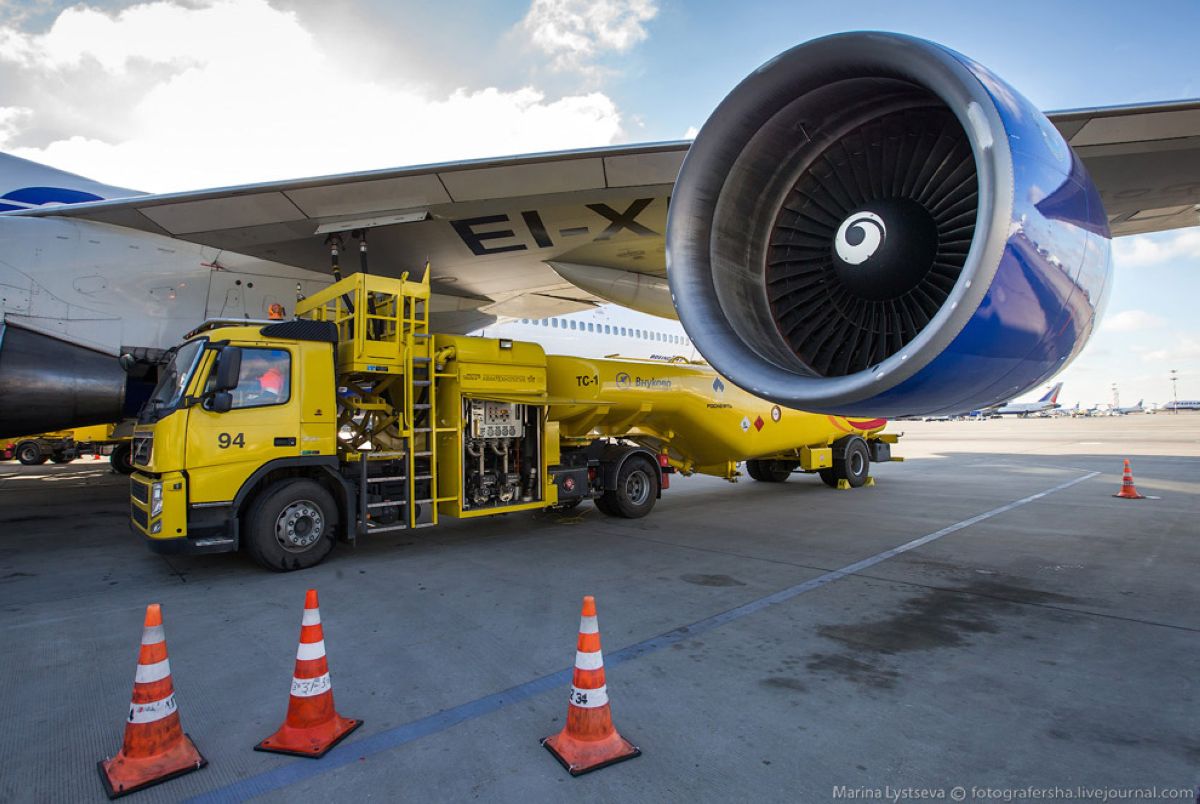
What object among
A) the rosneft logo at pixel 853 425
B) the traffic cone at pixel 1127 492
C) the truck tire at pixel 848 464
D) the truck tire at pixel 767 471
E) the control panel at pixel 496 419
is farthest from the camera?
the truck tire at pixel 767 471

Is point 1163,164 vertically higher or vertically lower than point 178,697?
higher

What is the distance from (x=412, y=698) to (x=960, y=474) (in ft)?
45.8

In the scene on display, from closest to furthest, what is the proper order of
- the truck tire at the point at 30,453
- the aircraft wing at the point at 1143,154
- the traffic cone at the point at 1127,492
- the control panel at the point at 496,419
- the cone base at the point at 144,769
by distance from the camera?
the cone base at the point at 144,769
the aircraft wing at the point at 1143,154
the control panel at the point at 496,419
the traffic cone at the point at 1127,492
the truck tire at the point at 30,453

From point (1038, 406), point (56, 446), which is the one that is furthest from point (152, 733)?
point (1038, 406)

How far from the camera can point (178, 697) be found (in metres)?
3.11

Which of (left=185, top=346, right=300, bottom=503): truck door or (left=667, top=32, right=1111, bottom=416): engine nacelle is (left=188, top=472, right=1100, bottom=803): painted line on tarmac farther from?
(left=185, top=346, right=300, bottom=503): truck door

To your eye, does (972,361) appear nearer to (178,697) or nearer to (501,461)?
(178,697)

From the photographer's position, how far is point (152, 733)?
2.44 metres

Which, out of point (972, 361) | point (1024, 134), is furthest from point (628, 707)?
point (1024, 134)

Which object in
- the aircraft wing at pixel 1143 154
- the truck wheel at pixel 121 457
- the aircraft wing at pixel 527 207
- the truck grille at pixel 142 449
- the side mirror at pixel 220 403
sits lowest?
the truck wheel at pixel 121 457

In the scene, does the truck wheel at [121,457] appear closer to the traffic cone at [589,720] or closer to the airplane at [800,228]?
the airplane at [800,228]

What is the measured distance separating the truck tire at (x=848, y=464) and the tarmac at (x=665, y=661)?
4.38 metres

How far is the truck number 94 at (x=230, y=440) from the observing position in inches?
216

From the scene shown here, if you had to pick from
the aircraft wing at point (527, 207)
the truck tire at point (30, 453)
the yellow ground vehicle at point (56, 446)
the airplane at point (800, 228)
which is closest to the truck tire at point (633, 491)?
the aircraft wing at point (527, 207)
